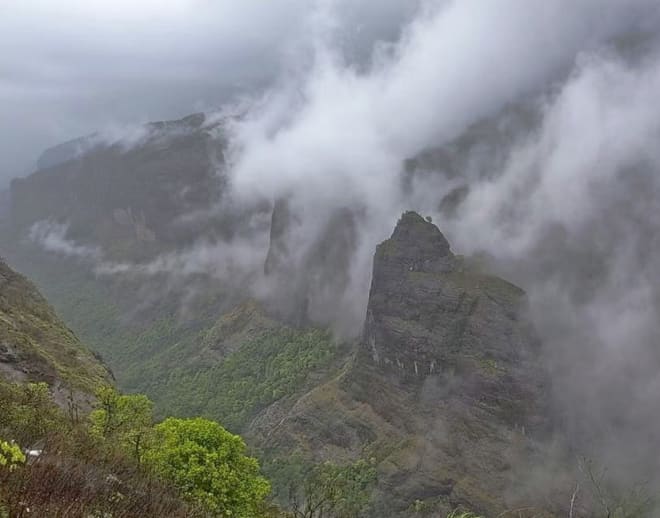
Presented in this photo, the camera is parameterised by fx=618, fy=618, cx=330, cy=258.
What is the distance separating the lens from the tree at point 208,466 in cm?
3788

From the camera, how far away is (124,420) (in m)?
44.8

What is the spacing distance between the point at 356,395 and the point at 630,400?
83.6 m

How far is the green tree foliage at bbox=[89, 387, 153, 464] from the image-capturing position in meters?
39.6

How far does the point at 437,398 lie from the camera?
585 feet

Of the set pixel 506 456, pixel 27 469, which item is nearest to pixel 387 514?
pixel 506 456

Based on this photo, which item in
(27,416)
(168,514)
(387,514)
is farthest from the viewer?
(387,514)

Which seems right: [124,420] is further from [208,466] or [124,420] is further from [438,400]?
[438,400]

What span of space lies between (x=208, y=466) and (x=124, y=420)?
28.3 feet

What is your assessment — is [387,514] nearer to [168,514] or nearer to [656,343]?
[656,343]

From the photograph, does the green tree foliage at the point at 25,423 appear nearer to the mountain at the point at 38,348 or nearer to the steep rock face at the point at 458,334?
the mountain at the point at 38,348

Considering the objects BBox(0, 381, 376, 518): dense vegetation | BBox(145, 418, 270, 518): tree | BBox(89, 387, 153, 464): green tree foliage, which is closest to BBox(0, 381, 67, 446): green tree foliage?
BBox(0, 381, 376, 518): dense vegetation

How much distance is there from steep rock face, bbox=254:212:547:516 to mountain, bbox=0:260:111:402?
90.4 m

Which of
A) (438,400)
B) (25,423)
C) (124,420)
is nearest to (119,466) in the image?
(25,423)

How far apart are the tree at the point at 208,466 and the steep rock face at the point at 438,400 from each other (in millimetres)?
120443
